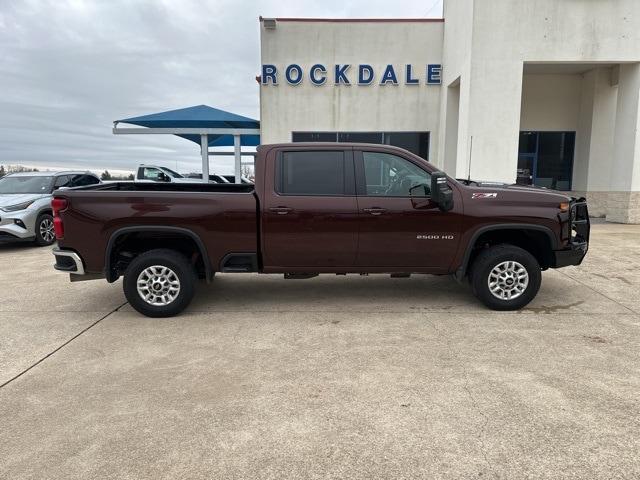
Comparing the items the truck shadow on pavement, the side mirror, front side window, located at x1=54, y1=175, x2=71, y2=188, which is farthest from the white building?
the side mirror

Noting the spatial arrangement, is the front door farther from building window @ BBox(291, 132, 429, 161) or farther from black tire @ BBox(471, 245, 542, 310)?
building window @ BBox(291, 132, 429, 161)

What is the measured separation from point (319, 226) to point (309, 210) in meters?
0.21

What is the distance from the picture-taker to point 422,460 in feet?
8.80

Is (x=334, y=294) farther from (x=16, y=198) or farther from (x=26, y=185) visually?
(x=26, y=185)

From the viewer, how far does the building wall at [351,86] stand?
15992mm

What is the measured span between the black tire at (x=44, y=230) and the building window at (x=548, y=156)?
570 inches

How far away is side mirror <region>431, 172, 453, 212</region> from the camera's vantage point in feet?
16.1

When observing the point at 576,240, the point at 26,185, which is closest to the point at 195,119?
the point at 26,185

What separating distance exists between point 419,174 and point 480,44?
9.39m

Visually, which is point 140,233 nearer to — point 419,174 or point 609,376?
point 419,174

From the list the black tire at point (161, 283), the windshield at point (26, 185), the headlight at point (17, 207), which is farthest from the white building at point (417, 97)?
the black tire at point (161, 283)

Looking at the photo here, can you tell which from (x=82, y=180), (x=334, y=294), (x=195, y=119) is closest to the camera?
(x=334, y=294)

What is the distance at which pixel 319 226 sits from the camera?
17.1ft

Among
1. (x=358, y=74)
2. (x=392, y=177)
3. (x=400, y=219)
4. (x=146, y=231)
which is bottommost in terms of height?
(x=146, y=231)
